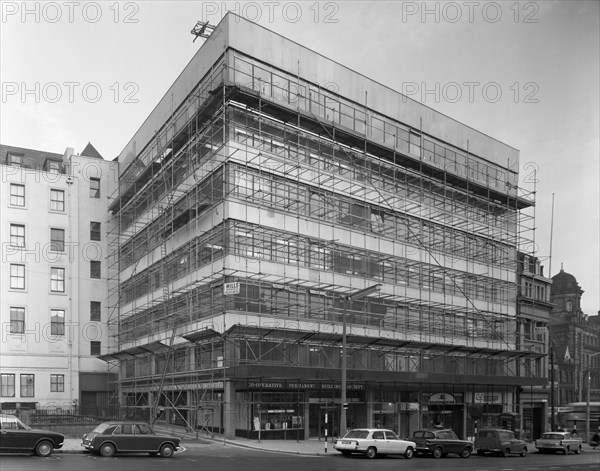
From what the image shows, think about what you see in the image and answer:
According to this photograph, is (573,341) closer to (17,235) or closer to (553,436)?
(553,436)

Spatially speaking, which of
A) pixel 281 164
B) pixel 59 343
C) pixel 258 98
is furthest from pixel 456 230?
pixel 59 343

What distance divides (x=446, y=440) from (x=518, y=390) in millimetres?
23249

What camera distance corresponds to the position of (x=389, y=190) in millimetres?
50344

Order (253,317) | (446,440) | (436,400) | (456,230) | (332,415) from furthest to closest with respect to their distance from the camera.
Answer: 1. (456,230)
2. (436,400)
3. (332,415)
4. (253,317)
5. (446,440)

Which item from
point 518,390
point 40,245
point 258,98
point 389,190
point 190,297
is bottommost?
point 518,390

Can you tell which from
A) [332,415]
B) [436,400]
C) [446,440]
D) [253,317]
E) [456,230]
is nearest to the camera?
[446,440]

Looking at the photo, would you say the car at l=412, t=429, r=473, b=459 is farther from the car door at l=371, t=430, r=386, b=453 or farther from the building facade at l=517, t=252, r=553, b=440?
the building facade at l=517, t=252, r=553, b=440

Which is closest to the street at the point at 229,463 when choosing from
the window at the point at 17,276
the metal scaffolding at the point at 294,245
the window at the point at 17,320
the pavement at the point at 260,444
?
the pavement at the point at 260,444

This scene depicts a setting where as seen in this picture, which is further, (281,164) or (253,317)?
(281,164)

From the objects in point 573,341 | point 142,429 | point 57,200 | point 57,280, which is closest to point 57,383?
point 57,280

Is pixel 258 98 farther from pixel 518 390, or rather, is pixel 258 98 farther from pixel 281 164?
pixel 518 390

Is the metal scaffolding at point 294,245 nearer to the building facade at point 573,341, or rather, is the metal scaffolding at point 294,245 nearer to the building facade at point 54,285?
the building facade at point 54,285

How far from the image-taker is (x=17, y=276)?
186ft

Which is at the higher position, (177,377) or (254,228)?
(254,228)
